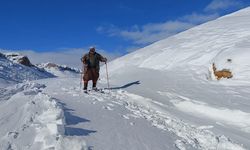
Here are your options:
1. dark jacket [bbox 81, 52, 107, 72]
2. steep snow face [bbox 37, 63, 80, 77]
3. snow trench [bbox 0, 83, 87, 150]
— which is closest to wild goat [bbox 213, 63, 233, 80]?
dark jacket [bbox 81, 52, 107, 72]

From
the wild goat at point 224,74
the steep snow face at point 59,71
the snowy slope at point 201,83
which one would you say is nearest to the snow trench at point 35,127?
the snowy slope at point 201,83

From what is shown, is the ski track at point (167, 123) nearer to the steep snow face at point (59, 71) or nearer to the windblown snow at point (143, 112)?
the windblown snow at point (143, 112)

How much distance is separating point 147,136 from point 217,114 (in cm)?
481

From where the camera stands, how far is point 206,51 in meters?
25.9

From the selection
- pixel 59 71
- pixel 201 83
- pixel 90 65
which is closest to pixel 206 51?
pixel 201 83

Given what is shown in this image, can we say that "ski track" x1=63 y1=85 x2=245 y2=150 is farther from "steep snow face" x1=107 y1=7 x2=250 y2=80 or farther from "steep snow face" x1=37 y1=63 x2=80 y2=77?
"steep snow face" x1=37 y1=63 x2=80 y2=77

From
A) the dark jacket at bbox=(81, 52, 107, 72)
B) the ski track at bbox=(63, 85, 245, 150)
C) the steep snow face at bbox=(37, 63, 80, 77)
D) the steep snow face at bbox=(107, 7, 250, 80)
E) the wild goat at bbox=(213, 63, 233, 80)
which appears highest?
the steep snow face at bbox=(37, 63, 80, 77)

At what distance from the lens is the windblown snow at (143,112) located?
7.86 meters

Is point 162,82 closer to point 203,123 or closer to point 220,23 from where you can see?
point 203,123

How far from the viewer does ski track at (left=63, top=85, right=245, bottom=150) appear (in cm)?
958

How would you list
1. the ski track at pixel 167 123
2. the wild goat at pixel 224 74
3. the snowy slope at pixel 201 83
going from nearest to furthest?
the ski track at pixel 167 123, the snowy slope at pixel 201 83, the wild goat at pixel 224 74

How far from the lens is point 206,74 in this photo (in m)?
20.2

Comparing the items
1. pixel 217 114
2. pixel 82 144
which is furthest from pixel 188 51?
pixel 82 144

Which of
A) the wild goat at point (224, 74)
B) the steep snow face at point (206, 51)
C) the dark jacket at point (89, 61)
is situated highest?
the steep snow face at point (206, 51)
